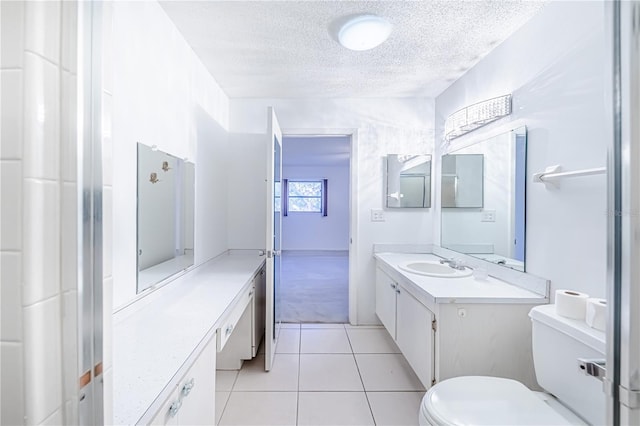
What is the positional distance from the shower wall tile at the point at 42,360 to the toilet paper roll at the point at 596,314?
1.56 meters

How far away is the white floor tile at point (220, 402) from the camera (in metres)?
1.81

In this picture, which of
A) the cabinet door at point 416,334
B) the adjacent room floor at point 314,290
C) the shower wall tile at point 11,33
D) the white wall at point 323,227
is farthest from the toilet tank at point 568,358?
the white wall at point 323,227

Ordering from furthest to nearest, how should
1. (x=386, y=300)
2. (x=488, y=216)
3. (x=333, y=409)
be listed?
1. (x=386, y=300)
2. (x=488, y=216)
3. (x=333, y=409)

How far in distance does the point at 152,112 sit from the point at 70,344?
1.45 m

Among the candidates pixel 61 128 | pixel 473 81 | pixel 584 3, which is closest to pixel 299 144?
pixel 473 81

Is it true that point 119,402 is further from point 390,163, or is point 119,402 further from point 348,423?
point 390,163

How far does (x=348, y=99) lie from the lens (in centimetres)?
307

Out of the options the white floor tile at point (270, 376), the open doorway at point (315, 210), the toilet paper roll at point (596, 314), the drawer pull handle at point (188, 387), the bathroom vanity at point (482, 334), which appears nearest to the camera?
the drawer pull handle at point (188, 387)

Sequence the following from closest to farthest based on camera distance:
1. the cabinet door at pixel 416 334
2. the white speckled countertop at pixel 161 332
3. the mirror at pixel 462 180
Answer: the white speckled countertop at pixel 161 332
the cabinet door at pixel 416 334
the mirror at pixel 462 180

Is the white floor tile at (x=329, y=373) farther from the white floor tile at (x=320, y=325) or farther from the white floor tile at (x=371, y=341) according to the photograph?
A: the white floor tile at (x=320, y=325)

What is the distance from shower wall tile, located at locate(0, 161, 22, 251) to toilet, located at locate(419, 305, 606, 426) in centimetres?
130

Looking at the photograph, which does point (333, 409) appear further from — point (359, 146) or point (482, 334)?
point (359, 146)

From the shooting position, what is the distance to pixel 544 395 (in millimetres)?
1258

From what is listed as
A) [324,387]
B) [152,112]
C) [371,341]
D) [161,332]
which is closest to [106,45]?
[161,332]
